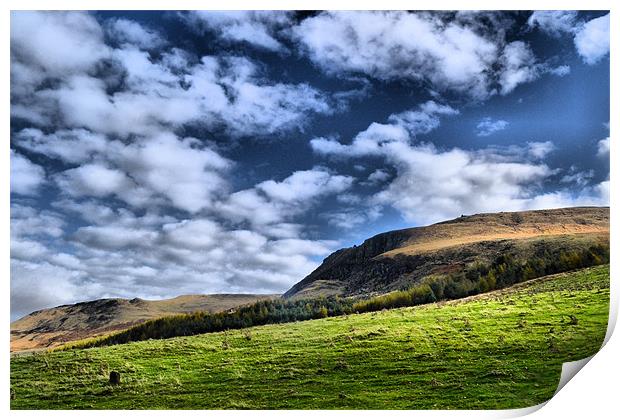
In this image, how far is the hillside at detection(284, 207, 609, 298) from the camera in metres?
19.1

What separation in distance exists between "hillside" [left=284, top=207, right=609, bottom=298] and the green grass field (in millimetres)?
1225

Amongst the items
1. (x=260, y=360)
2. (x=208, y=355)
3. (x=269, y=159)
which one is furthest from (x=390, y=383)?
(x=269, y=159)

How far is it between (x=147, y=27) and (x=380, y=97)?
7176mm

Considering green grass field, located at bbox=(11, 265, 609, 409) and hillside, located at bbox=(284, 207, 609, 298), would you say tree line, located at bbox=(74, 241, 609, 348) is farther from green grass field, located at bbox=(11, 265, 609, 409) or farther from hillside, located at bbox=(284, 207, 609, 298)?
green grass field, located at bbox=(11, 265, 609, 409)

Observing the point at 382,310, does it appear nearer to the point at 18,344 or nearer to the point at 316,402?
the point at 316,402

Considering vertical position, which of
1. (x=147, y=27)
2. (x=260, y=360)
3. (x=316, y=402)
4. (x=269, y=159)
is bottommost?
(x=316, y=402)

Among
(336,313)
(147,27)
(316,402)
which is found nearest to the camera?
(316,402)

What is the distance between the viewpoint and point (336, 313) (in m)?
20.2

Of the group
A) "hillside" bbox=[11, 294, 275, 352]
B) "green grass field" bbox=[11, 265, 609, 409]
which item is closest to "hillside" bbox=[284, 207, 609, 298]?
"green grass field" bbox=[11, 265, 609, 409]

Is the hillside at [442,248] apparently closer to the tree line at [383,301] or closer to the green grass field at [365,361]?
the tree line at [383,301]

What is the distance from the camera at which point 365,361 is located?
54.2ft

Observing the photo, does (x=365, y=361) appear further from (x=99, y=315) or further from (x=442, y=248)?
(x=99, y=315)

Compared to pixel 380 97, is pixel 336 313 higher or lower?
lower
